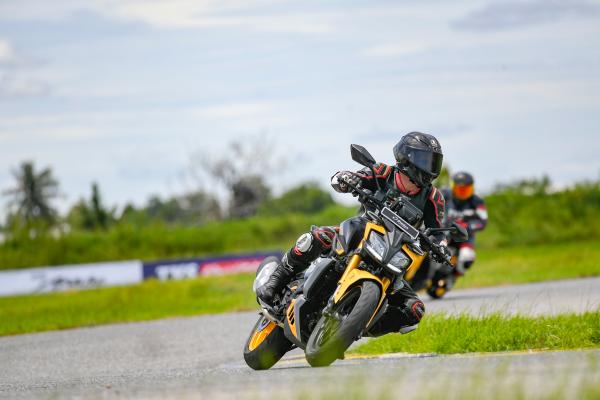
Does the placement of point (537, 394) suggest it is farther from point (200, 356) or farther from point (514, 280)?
point (514, 280)

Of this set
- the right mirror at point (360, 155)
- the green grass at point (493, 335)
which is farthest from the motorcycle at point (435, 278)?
the right mirror at point (360, 155)

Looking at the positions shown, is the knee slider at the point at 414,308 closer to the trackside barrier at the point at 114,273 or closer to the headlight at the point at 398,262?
the headlight at the point at 398,262

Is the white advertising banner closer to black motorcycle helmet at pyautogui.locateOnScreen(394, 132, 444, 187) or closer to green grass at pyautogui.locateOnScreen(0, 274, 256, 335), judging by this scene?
green grass at pyautogui.locateOnScreen(0, 274, 256, 335)

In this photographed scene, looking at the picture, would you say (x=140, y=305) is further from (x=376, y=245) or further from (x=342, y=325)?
(x=342, y=325)

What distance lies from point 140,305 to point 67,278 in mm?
15549

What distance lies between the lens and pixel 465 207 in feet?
59.5

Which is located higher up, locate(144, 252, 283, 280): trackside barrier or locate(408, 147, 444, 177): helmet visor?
locate(408, 147, 444, 177): helmet visor

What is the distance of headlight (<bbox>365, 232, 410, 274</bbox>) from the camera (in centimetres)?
877

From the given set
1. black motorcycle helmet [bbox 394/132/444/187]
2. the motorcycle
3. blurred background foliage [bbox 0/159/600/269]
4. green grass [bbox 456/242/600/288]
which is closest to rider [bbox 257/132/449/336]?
black motorcycle helmet [bbox 394/132/444/187]

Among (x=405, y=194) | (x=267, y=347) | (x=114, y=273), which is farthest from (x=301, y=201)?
(x=405, y=194)

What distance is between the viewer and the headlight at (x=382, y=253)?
877 centimetres

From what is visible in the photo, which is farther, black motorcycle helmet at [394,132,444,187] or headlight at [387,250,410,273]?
black motorcycle helmet at [394,132,444,187]

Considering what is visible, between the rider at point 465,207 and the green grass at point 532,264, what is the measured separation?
15.5 feet

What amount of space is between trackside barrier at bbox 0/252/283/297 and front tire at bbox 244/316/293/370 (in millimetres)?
29470
